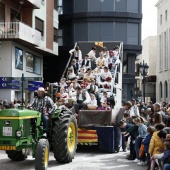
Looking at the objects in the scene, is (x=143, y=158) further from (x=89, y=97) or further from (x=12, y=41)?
(x=12, y=41)

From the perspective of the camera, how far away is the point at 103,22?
43406 millimetres

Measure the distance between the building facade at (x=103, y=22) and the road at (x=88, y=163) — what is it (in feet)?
96.2

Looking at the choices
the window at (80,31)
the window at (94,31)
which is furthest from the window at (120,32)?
the window at (80,31)

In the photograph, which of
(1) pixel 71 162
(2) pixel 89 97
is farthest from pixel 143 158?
(2) pixel 89 97

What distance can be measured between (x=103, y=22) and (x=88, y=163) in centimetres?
3156

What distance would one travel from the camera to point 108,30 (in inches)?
1708

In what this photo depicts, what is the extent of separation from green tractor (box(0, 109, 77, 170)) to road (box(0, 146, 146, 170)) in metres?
0.29

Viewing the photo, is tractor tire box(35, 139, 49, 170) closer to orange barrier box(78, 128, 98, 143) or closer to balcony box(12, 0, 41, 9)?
orange barrier box(78, 128, 98, 143)

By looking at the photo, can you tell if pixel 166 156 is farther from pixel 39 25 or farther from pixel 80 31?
pixel 80 31

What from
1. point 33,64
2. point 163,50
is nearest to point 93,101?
point 33,64

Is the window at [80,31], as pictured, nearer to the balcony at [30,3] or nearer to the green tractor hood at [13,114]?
the balcony at [30,3]

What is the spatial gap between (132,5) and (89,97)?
28.1m

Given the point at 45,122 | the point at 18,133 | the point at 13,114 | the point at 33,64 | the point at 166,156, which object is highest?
the point at 33,64

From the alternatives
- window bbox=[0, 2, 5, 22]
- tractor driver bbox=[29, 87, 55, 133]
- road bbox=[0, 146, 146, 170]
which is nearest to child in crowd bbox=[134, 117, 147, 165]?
road bbox=[0, 146, 146, 170]
